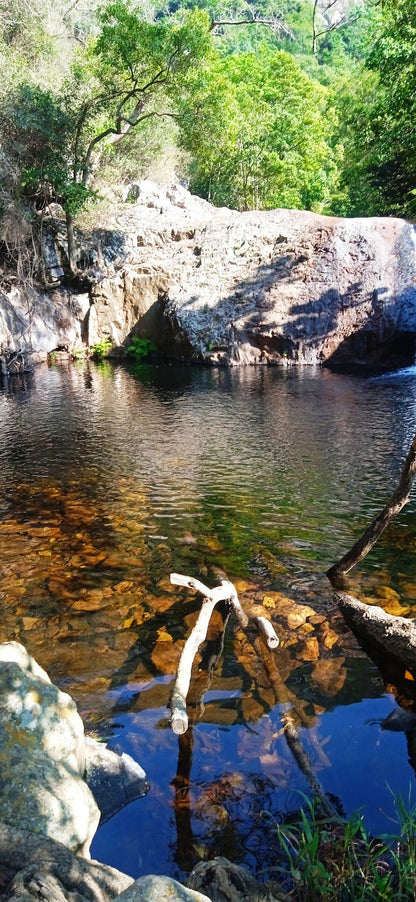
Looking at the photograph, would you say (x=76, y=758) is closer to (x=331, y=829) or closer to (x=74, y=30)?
(x=331, y=829)

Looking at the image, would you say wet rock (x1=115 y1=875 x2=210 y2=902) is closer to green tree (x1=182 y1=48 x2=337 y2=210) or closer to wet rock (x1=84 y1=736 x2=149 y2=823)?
wet rock (x1=84 y1=736 x2=149 y2=823)

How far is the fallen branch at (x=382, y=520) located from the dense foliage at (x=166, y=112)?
1229cm

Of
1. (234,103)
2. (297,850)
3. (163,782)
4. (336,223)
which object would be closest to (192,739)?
(163,782)

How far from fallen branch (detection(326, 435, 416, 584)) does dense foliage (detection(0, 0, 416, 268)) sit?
12292 millimetres

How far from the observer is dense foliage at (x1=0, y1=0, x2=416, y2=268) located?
2177 centimetres

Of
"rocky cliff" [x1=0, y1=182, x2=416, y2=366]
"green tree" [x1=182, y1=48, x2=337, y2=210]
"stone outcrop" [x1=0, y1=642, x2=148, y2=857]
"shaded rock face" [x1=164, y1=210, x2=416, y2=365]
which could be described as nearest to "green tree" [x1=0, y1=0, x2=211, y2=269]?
"rocky cliff" [x1=0, y1=182, x2=416, y2=366]

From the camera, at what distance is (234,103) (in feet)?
116

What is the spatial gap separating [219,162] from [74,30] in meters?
10.8

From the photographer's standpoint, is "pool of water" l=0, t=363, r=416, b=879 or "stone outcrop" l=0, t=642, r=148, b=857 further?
"pool of water" l=0, t=363, r=416, b=879

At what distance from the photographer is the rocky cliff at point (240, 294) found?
21.9 m

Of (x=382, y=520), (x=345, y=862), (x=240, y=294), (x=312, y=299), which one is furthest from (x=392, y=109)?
(x=345, y=862)

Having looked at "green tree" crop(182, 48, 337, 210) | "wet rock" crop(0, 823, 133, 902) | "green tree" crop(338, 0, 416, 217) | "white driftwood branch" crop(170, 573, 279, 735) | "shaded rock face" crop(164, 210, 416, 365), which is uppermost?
"green tree" crop(182, 48, 337, 210)

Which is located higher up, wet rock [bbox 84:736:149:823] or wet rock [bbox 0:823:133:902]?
wet rock [bbox 0:823:133:902]

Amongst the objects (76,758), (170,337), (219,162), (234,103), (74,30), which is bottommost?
(76,758)
